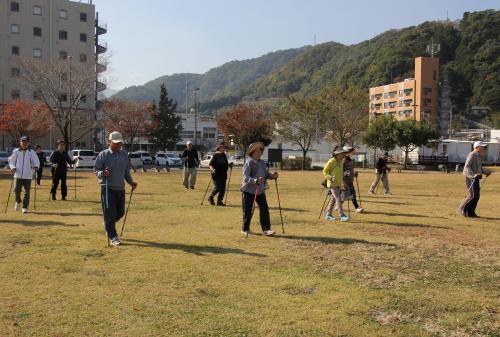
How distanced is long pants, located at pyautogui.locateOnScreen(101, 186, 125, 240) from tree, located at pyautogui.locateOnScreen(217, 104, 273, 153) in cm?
5173

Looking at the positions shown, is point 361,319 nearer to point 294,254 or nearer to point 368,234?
point 294,254

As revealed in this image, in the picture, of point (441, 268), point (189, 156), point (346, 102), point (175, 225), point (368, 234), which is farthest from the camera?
point (346, 102)

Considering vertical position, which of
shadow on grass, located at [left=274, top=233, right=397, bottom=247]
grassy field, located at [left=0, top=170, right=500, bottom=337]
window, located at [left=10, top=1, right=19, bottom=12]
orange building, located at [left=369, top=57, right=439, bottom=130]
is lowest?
grassy field, located at [left=0, top=170, right=500, bottom=337]

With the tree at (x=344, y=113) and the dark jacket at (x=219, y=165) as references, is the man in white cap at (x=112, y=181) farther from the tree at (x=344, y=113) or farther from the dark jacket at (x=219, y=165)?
the tree at (x=344, y=113)

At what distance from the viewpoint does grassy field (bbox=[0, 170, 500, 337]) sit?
4660 millimetres

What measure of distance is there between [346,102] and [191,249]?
147 ft

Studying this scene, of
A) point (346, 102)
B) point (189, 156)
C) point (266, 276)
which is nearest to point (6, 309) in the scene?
point (266, 276)

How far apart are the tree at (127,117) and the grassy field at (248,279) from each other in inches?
1897

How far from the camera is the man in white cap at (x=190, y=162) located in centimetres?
1853

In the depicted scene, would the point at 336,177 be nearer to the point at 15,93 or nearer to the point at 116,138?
the point at 116,138

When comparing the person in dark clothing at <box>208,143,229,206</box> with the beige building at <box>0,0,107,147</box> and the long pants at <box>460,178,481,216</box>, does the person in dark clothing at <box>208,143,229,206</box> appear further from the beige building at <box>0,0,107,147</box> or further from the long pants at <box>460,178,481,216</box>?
the beige building at <box>0,0,107,147</box>

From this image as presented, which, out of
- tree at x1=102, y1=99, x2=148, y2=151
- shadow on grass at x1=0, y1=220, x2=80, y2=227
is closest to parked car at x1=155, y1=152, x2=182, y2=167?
tree at x1=102, y1=99, x2=148, y2=151

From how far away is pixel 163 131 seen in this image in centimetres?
6819

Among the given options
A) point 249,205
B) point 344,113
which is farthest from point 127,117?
point 249,205
